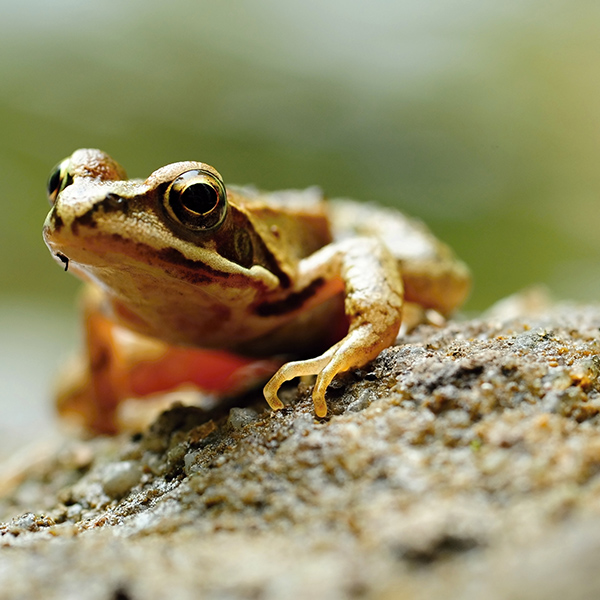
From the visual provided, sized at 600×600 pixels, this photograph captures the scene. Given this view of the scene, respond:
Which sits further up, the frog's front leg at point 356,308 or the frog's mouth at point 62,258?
the frog's mouth at point 62,258

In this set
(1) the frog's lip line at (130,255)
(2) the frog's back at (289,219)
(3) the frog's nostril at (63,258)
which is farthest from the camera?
(2) the frog's back at (289,219)

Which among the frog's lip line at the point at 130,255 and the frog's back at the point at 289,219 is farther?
the frog's back at the point at 289,219

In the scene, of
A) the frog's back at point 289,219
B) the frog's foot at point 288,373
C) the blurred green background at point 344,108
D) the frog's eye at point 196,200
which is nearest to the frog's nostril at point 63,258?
the frog's eye at point 196,200

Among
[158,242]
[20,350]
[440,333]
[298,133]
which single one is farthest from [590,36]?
[20,350]

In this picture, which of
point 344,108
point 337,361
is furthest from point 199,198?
point 344,108

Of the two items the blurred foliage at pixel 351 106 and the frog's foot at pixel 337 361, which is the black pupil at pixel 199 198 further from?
the blurred foliage at pixel 351 106

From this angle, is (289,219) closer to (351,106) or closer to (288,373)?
(288,373)
